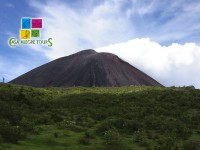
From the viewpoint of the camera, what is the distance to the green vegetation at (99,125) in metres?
23.2

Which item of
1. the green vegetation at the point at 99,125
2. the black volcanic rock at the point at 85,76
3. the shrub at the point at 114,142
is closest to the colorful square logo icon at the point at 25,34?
the green vegetation at the point at 99,125

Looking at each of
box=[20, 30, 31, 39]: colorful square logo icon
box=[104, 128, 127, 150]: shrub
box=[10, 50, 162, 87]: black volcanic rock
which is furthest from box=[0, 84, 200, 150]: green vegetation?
box=[10, 50, 162, 87]: black volcanic rock

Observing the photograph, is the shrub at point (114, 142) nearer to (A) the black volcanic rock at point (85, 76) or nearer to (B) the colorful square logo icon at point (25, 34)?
(B) the colorful square logo icon at point (25, 34)

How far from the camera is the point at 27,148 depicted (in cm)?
2036

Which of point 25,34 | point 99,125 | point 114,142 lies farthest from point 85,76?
point 114,142

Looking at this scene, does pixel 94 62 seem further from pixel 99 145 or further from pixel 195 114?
pixel 99 145

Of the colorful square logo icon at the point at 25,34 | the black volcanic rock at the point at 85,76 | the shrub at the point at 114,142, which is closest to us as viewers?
the shrub at the point at 114,142

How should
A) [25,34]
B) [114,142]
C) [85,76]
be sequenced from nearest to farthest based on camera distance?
[114,142], [25,34], [85,76]

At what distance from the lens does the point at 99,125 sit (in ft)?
98.3

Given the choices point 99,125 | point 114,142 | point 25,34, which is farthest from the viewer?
point 25,34

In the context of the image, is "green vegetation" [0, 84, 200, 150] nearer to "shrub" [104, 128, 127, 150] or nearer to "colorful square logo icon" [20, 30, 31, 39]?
"shrub" [104, 128, 127, 150]

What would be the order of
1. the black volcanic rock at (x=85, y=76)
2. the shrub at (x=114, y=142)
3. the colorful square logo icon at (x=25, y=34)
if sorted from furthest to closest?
the black volcanic rock at (x=85, y=76)
the colorful square logo icon at (x=25, y=34)
the shrub at (x=114, y=142)

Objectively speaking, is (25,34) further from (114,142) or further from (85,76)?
(85,76)

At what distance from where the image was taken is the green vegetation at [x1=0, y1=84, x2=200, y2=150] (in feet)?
76.2
